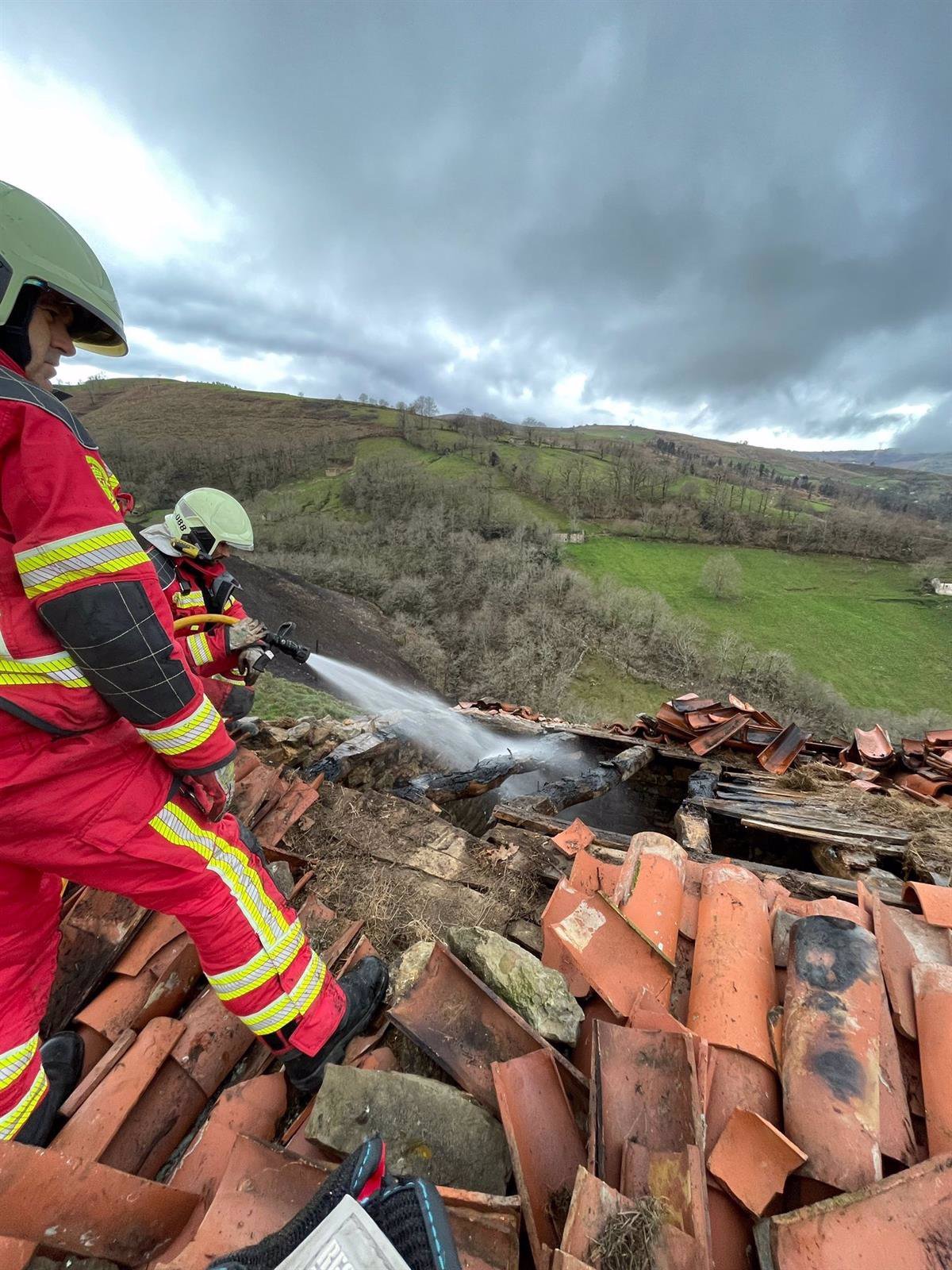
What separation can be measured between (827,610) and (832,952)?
38279 mm

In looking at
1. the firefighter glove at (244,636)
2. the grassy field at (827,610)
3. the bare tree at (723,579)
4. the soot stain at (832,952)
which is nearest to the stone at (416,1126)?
the soot stain at (832,952)

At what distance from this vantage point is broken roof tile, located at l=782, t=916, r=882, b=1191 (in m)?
1.52

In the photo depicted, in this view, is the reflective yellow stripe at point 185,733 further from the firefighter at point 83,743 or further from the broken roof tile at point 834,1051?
the broken roof tile at point 834,1051

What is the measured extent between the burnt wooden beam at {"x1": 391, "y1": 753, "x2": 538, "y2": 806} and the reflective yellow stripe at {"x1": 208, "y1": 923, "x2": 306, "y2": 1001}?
240 cm

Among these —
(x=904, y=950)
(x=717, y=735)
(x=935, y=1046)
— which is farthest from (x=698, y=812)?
(x=935, y=1046)

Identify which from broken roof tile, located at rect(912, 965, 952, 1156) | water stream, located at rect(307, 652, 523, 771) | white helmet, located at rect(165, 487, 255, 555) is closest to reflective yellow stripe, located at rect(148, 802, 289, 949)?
white helmet, located at rect(165, 487, 255, 555)

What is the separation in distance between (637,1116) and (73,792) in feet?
6.84

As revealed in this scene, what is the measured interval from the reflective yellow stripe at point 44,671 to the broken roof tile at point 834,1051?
2.68 meters

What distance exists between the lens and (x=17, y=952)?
6.09 ft

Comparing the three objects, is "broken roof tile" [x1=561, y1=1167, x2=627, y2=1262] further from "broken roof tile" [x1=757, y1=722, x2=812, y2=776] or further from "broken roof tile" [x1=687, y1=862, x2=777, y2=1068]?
"broken roof tile" [x1=757, y1=722, x2=812, y2=776]

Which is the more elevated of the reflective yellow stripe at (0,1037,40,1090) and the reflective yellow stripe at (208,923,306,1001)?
the reflective yellow stripe at (208,923,306,1001)

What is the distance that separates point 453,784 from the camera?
16.5 feet

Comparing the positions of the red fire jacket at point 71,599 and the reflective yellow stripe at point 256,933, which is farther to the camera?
the reflective yellow stripe at point 256,933

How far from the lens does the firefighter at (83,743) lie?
1522mm
